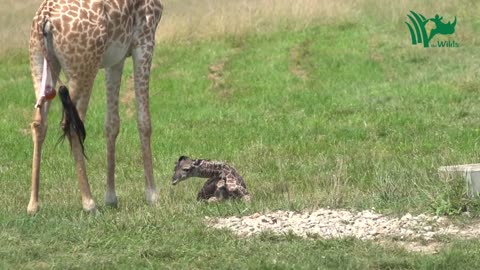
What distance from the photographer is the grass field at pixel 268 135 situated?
678 centimetres

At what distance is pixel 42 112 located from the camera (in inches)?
333

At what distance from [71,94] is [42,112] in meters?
0.31

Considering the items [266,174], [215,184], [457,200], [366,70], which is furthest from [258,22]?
[457,200]

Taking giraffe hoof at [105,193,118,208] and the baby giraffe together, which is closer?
the baby giraffe

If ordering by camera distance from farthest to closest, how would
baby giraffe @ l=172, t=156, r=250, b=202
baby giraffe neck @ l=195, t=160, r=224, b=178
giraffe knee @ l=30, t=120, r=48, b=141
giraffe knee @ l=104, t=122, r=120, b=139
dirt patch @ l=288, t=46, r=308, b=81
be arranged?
dirt patch @ l=288, t=46, r=308, b=81 → giraffe knee @ l=104, t=122, r=120, b=139 → baby giraffe neck @ l=195, t=160, r=224, b=178 → baby giraffe @ l=172, t=156, r=250, b=202 → giraffe knee @ l=30, t=120, r=48, b=141

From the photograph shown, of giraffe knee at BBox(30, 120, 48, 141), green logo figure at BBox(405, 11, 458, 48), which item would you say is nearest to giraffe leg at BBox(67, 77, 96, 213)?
giraffe knee at BBox(30, 120, 48, 141)

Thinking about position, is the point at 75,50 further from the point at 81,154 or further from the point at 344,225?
the point at 344,225

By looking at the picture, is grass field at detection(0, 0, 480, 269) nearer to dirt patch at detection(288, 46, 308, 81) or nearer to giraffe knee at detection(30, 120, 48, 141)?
dirt patch at detection(288, 46, 308, 81)

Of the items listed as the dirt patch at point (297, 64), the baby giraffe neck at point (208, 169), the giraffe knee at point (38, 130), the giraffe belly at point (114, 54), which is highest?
the giraffe belly at point (114, 54)

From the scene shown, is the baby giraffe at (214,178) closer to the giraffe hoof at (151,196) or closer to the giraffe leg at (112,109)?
the giraffe hoof at (151,196)

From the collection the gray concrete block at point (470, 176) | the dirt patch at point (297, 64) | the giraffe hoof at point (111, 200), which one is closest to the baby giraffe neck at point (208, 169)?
the giraffe hoof at point (111, 200)

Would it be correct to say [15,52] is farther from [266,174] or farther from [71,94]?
[71,94]

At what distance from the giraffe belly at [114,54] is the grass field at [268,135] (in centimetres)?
137

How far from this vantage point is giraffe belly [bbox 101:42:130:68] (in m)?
8.74
